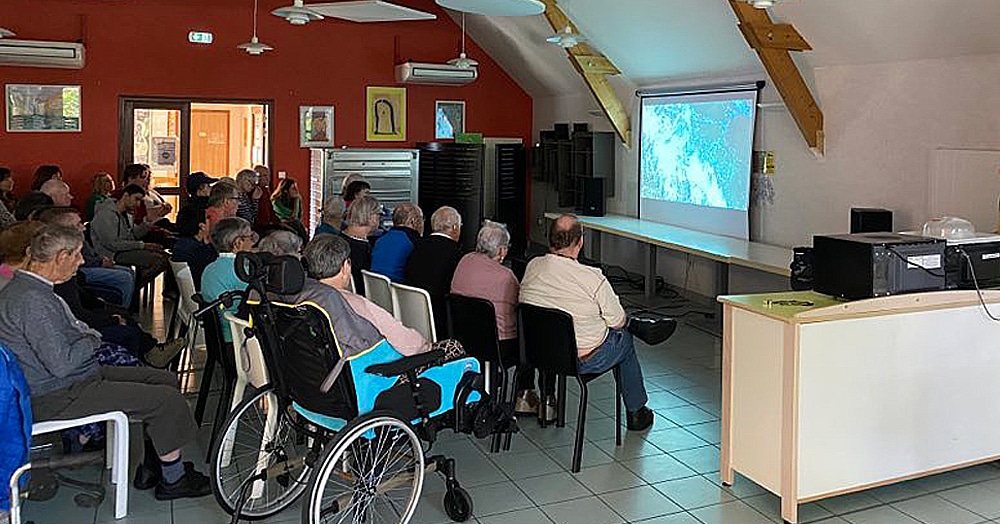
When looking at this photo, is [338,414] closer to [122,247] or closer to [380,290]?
[380,290]

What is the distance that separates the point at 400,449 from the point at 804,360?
1.60 metres

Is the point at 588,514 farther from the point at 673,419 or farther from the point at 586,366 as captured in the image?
the point at 673,419

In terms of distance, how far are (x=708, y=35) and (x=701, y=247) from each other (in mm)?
1777

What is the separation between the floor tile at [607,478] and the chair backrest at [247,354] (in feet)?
4.87

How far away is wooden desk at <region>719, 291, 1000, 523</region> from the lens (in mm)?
3330

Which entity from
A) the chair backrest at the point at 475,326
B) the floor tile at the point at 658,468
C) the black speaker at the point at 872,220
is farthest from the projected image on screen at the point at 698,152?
Result: the chair backrest at the point at 475,326

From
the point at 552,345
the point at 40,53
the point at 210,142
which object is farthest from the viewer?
the point at 210,142

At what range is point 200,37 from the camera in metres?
9.73

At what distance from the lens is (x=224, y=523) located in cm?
335

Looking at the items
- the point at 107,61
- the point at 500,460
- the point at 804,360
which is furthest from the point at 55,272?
the point at 107,61

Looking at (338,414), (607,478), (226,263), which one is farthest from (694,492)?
(226,263)

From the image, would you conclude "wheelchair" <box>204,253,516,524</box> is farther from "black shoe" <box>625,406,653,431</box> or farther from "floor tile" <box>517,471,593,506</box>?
"black shoe" <box>625,406,653,431</box>

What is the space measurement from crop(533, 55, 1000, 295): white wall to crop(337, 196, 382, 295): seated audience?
3.41 metres

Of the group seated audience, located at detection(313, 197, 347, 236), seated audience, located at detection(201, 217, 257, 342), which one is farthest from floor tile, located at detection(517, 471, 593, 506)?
seated audience, located at detection(313, 197, 347, 236)
